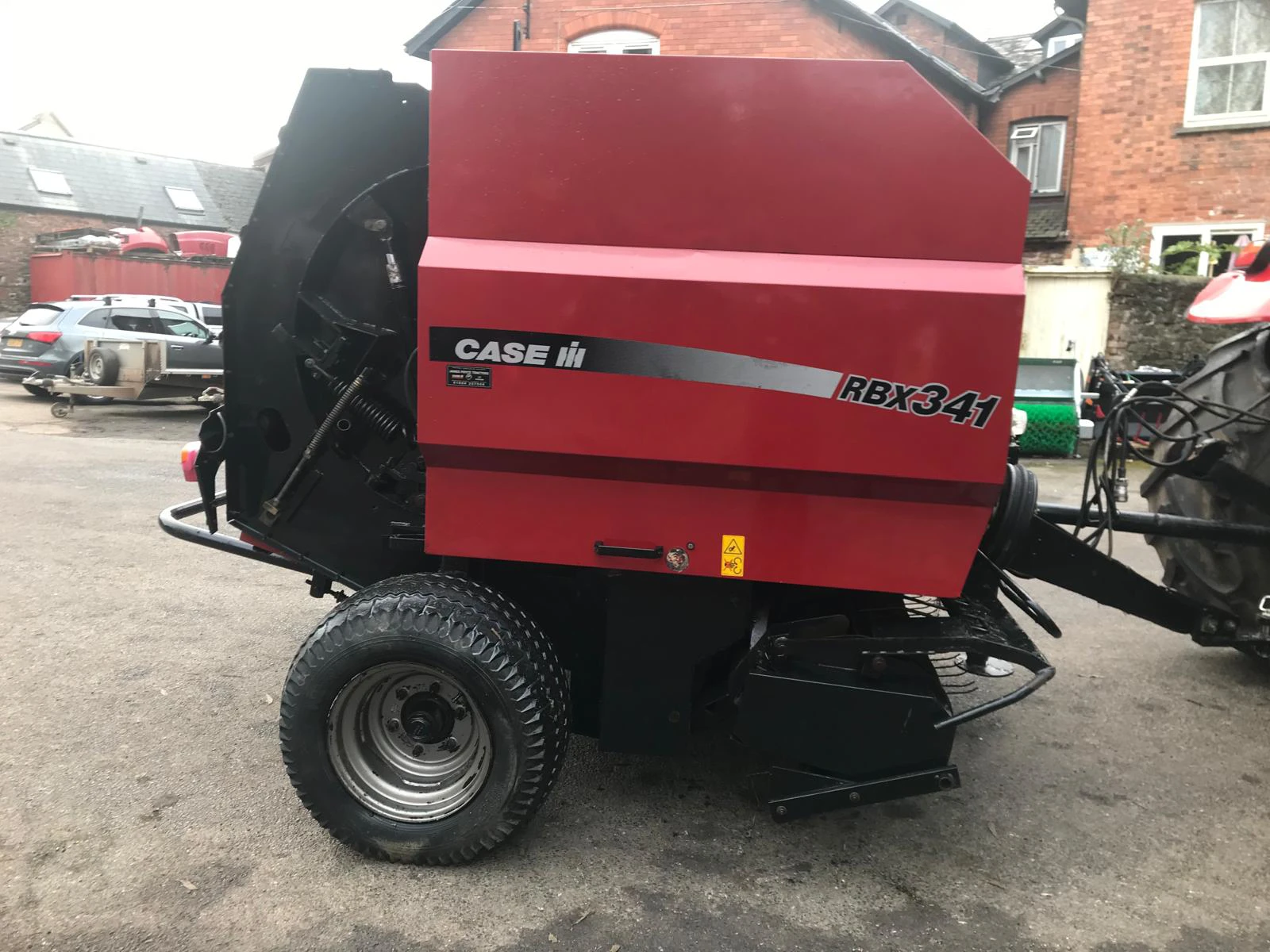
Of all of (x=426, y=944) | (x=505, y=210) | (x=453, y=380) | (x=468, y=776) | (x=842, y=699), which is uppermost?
(x=505, y=210)

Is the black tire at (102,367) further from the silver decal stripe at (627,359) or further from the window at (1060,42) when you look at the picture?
the window at (1060,42)

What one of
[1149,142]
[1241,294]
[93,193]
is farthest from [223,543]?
[93,193]

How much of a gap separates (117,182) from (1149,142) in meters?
34.2

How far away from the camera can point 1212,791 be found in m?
3.58

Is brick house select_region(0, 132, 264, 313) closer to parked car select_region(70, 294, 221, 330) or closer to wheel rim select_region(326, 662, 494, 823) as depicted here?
parked car select_region(70, 294, 221, 330)

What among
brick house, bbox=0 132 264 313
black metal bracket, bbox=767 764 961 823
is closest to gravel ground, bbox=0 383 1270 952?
black metal bracket, bbox=767 764 961 823

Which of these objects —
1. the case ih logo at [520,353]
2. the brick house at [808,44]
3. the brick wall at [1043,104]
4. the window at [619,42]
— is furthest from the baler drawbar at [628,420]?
the brick wall at [1043,104]

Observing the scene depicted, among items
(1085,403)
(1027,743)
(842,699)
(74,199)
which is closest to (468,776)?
(842,699)

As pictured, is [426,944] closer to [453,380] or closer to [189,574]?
[453,380]

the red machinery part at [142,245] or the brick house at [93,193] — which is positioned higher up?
the brick house at [93,193]

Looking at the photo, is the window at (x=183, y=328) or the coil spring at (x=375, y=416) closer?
the coil spring at (x=375, y=416)

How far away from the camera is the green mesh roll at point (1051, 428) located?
11398 mm

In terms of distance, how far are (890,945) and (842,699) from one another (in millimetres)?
681

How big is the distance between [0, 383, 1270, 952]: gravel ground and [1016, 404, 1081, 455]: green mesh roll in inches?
274
